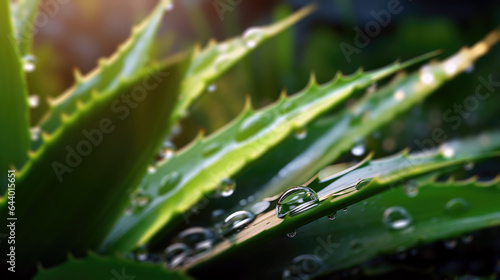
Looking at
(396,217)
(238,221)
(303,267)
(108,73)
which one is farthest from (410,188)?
(108,73)

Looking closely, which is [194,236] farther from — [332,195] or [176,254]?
[332,195]

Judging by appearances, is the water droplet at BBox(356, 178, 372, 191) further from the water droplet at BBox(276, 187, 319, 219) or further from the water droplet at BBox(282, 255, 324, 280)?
the water droplet at BBox(282, 255, 324, 280)

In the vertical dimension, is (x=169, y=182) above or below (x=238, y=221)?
above

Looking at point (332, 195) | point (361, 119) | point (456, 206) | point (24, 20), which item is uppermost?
point (24, 20)

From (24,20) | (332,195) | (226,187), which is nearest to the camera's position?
(332,195)

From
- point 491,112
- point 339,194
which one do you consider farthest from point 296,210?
point 491,112

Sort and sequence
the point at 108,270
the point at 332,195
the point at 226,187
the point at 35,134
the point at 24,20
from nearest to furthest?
the point at 332,195 → the point at 108,270 → the point at 226,187 → the point at 35,134 → the point at 24,20

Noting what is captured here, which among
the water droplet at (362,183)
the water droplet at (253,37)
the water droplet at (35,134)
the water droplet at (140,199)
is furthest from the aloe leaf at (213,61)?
the water droplet at (362,183)

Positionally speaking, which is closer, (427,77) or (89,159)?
(89,159)
